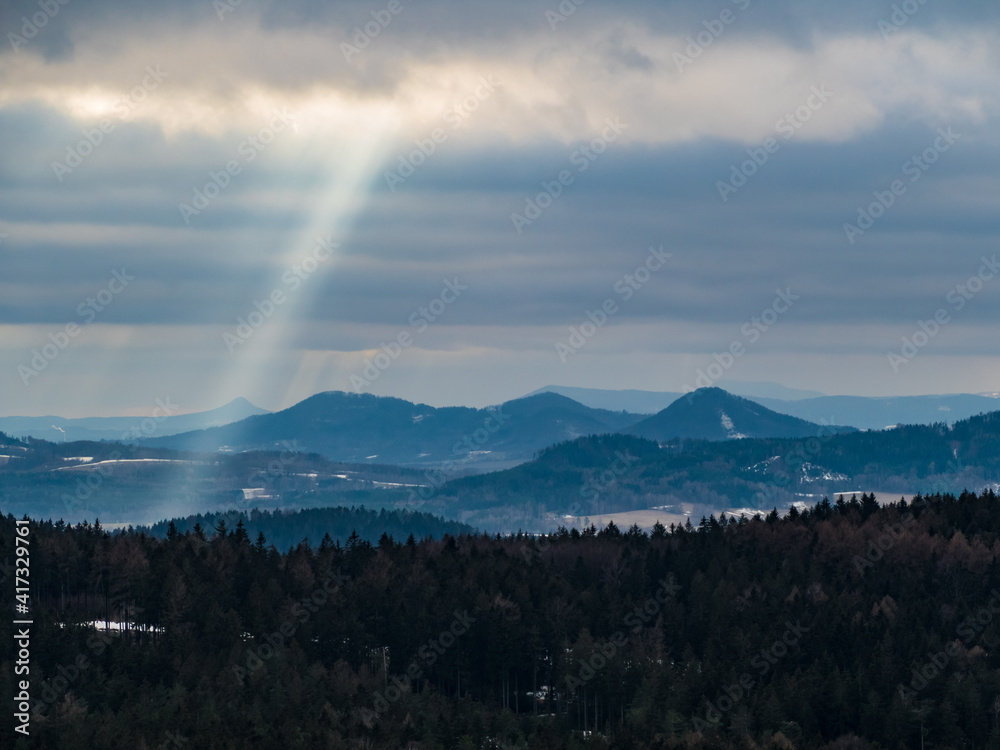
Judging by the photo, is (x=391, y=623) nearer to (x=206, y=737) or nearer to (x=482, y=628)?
(x=482, y=628)

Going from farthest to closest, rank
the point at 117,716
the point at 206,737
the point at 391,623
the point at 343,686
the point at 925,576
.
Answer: the point at 925,576
the point at 391,623
the point at 343,686
the point at 117,716
the point at 206,737

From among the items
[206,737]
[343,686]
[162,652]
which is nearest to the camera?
[206,737]

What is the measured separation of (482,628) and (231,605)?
38.5 metres

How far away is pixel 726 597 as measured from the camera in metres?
188

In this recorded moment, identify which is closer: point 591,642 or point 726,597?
point 591,642

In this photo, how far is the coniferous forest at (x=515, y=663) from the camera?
448 ft

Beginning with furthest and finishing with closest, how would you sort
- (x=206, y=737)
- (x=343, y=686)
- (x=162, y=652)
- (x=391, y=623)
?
(x=391, y=623)
(x=162, y=652)
(x=343, y=686)
(x=206, y=737)

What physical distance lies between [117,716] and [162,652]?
27.9 metres

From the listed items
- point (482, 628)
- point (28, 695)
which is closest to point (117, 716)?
point (28, 695)

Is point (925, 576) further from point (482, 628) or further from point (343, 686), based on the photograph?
point (343, 686)

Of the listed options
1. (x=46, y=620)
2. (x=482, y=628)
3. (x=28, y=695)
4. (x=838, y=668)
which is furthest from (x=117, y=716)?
(x=838, y=668)

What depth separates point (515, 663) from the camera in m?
172

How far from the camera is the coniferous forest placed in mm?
136500

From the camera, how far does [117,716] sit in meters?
140
